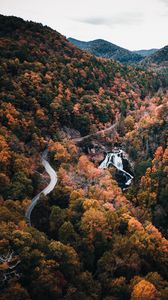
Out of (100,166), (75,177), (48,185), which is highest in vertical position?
(75,177)

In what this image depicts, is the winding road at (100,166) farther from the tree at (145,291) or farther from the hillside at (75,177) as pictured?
the tree at (145,291)

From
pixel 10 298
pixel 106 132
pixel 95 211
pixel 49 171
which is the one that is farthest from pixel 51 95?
pixel 10 298

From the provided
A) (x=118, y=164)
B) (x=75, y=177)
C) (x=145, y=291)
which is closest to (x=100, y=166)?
(x=118, y=164)

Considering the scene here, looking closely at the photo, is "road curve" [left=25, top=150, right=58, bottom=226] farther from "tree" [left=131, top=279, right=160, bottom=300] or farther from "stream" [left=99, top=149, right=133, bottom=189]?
"tree" [left=131, top=279, right=160, bottom=300]

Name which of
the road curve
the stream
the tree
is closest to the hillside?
the tree

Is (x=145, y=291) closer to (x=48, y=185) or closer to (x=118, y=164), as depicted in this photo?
(x=48, y=185)

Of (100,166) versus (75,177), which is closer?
(75,177)

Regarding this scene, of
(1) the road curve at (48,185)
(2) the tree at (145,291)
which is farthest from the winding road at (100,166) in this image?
(2) the tree at (145,291)

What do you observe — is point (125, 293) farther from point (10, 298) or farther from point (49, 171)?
point (49, 171)
